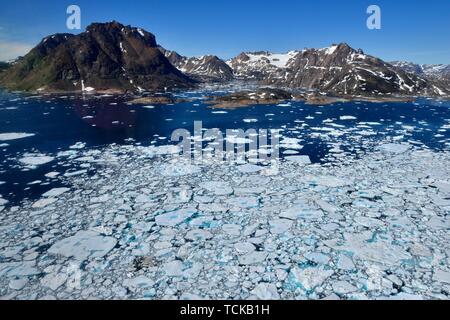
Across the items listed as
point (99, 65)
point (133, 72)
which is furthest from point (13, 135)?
point (133, 72)

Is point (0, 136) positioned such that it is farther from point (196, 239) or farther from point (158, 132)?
point (196, 239)

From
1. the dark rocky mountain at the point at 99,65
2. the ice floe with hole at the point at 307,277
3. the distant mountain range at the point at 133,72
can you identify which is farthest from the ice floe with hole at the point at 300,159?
the dark rocky mountain at the point at 99,65

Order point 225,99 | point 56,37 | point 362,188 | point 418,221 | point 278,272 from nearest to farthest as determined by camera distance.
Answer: point 278,272, point 418,221, point 362,188, point 225,99, point 56,37

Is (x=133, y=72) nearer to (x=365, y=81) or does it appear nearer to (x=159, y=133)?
(x=365, y=81)

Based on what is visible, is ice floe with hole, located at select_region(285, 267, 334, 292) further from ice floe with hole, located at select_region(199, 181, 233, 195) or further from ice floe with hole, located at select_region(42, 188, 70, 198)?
ice floe with hole, located at select_region(42, 188, 70, 198)

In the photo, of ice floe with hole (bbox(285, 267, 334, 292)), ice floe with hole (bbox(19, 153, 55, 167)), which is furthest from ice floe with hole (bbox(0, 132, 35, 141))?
ice floe with hole (bbox(285, 267, 334, 292))

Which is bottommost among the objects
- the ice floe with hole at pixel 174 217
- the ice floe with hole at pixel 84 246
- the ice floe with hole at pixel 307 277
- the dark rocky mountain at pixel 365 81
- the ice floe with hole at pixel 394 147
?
the ice floe with hole at pixel 307 277

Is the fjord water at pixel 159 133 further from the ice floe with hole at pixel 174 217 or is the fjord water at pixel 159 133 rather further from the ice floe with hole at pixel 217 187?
the ice floe with hole at pixel 217 187
